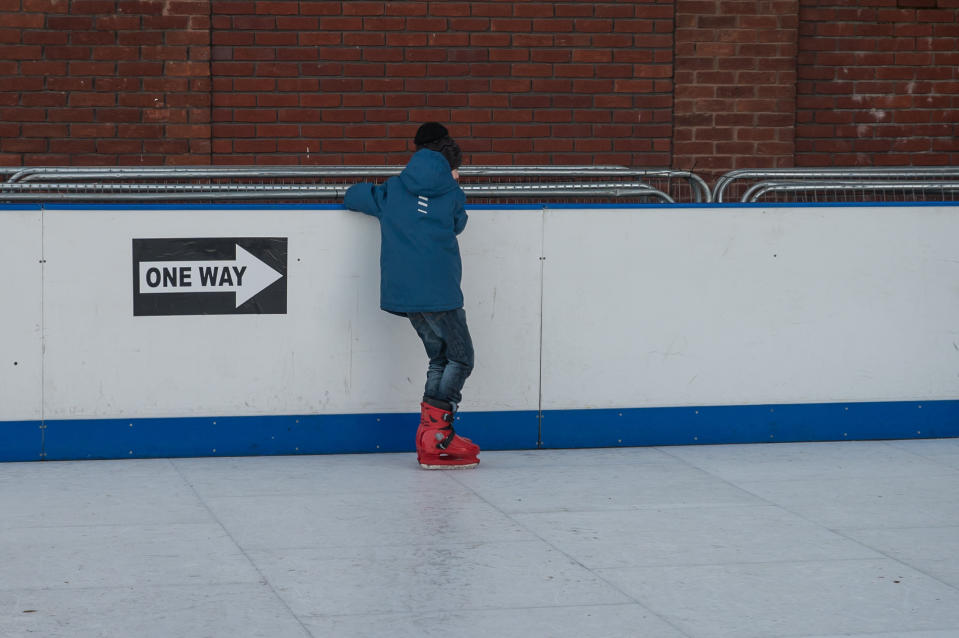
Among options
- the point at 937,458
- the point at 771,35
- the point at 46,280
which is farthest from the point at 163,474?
the point at 771,35

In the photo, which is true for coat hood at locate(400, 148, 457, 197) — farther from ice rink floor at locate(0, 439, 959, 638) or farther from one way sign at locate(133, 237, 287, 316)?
ice rink floor at locate(0, 439, 959, 638)

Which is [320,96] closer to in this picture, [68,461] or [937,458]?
[68,461]

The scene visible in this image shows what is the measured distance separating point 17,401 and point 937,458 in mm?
4677

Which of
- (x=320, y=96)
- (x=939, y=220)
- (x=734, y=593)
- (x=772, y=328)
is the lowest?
(x=734, y=593)

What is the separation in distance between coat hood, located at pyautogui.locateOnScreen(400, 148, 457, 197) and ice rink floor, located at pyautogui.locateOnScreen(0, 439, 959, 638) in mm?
1361

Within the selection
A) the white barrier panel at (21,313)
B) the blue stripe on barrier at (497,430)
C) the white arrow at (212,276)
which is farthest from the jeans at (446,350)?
the white barrier panel at (21,313)

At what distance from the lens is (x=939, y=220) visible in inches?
306

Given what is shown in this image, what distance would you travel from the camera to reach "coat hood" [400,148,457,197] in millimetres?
6625

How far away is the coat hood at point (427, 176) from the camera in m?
6.62

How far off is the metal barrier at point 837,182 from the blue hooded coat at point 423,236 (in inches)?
77.8

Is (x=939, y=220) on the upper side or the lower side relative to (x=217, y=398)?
upper

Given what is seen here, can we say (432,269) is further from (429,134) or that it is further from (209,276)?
(209,276)

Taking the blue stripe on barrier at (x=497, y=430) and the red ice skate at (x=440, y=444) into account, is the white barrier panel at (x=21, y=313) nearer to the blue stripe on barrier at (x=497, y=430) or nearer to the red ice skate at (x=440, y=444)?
the blue stripe on barrier at (x=497, y=430)

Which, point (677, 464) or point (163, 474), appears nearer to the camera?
point (163, 474)
